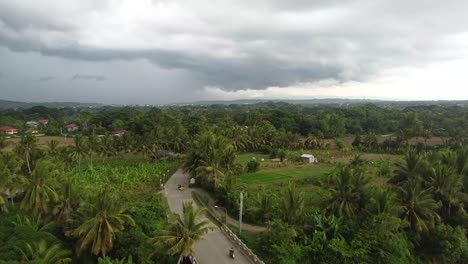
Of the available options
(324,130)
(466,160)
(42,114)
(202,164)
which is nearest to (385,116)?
(324,130)

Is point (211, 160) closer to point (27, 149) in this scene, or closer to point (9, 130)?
point (27, 149)

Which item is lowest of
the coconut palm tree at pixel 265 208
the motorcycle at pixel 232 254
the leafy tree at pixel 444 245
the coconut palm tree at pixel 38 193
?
the leafy tree at pixel 444 245

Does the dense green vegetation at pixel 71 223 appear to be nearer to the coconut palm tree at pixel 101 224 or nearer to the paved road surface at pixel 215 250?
the coconut palm tree at pixel 101 224

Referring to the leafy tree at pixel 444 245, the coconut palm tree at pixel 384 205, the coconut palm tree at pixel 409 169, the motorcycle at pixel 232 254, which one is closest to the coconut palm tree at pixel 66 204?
the motorcycle at pixel 232 254

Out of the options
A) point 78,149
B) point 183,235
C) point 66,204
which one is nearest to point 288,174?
point 183,235

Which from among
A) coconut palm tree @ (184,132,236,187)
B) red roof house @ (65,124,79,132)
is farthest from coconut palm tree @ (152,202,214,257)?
red roof house @ (65,124,79,132)
